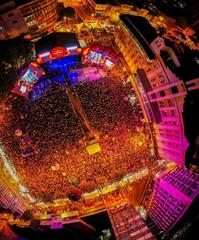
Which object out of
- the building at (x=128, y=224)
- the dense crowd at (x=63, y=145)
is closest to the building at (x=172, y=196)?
the dense crowd at (x=63, y=145)

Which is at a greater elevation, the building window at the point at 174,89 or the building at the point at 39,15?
the building at the point at 39,15

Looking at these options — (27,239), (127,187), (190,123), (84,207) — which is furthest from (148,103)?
(27,239)

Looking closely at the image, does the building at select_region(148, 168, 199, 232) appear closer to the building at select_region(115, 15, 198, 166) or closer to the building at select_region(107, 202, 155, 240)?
the building at select_region(115, 15, 198, 166)

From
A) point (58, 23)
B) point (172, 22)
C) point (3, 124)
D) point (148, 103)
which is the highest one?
point (58, 23)

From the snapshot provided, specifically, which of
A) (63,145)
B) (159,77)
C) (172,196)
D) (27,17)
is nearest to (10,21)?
(27,17)

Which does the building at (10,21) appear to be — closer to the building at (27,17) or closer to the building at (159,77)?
the building at (27,17)

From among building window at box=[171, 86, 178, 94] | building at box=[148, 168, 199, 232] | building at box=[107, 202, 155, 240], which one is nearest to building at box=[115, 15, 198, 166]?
building window at box=[171, 86, 178, 94]

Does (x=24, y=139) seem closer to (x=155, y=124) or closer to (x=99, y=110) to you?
(x=99, y=110)
